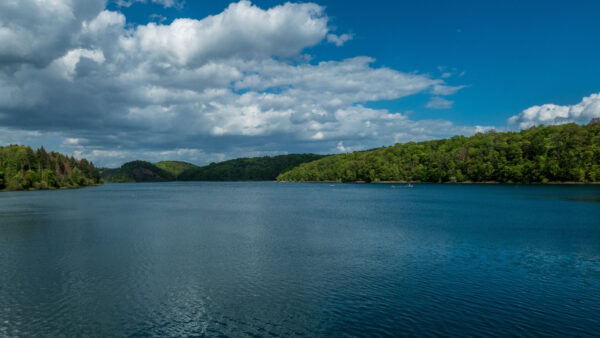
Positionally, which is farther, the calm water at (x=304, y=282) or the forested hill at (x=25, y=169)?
the forested hill at (x=25, y=169)

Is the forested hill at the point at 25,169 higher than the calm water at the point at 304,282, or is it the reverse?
the forested hill at the point at 25,169

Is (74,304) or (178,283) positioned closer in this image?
(74,304)

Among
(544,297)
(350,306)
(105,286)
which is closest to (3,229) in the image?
(105,286)

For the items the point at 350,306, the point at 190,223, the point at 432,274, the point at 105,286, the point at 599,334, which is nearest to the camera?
the point at 599,334

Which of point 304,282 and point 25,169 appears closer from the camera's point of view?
point 304,282

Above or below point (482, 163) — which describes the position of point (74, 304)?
below

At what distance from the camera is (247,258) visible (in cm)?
3075

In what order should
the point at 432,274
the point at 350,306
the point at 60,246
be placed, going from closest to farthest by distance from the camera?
the point at 350,306
the point at 432,274
the point at 60,246

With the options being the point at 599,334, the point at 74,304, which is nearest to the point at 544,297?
the point at 599,334

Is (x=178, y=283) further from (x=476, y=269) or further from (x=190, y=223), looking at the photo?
(x=190, y=223)

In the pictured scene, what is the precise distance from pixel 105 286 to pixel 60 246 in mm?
18068

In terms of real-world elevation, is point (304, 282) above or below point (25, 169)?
below

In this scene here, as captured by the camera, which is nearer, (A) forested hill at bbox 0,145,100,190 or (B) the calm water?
(B) the calm water

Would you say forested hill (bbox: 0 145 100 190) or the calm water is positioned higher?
forested hill (bbox: 0 145 100 190)
